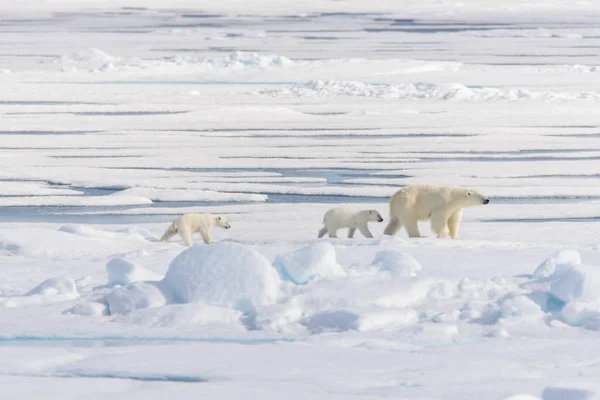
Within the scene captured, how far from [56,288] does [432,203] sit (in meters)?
2.54

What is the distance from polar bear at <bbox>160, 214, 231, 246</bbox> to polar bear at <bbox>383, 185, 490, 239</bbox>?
3.34ft

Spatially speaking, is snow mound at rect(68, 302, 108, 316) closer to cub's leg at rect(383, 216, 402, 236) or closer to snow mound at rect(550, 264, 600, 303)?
snow mound at rect(550, 264, 600, 303)

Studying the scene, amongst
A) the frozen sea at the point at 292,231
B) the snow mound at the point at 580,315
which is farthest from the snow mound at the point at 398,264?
the snow mound at the point at 580,315

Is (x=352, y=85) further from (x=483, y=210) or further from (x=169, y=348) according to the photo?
(x=169, y=348)

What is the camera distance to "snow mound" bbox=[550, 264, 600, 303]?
3.84 meters

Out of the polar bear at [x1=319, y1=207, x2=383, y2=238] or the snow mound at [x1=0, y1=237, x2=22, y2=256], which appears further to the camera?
the polar bear at [x1=319, y1=207, x2=383, y2=238]

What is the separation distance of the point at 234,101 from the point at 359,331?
34.9 feet

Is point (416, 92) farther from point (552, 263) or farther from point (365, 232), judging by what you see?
point (552, 263)

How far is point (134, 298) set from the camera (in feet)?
12.9

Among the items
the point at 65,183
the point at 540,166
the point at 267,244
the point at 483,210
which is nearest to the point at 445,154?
the point at 540,166

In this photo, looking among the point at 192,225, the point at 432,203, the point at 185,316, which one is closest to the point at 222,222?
the point at 192,225

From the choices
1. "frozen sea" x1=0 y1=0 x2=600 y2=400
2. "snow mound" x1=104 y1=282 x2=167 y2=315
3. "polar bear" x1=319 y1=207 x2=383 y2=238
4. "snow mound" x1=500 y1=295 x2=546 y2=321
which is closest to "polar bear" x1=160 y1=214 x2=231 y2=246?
"frozen sea" x1=0 y1=0 x2=600 y2=400

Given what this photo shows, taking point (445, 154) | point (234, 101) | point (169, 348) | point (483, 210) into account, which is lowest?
point (169, 348)

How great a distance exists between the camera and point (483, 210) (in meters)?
7.38
